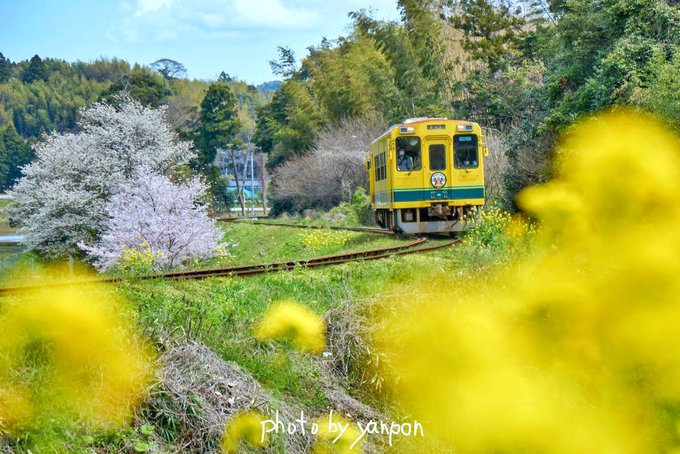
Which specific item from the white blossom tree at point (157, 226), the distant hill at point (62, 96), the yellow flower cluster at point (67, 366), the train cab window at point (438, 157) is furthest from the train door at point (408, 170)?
the distant hill at point (62, 96)

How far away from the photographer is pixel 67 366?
4672 millimetres

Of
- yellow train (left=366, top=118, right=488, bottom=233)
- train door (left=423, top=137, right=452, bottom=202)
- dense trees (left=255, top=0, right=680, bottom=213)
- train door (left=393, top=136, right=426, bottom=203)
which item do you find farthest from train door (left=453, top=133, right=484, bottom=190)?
dense trees (left=255, top=0, right=680, bottom=213)

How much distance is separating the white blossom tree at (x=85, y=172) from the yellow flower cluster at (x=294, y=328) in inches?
904

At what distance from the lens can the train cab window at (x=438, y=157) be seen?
17469 mm

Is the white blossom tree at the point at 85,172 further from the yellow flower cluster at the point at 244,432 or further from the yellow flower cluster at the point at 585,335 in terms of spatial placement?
the yellow flower cluster at the point at 585,335

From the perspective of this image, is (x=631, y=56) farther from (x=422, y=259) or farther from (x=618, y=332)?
(x=618, y=332)

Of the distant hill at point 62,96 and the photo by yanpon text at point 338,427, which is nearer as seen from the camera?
the photo by yanpon text at point 338,427

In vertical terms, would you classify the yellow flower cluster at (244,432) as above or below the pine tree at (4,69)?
below

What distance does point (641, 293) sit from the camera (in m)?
4.37

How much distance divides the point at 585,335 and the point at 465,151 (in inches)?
524

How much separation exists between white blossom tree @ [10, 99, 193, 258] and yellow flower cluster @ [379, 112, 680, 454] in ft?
81.5

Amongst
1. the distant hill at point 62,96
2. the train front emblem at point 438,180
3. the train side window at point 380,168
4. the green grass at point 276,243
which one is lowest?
the green grass at point 276,243

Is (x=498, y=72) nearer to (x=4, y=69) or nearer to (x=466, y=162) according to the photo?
(x=466, y=162)

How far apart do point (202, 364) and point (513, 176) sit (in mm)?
15615
